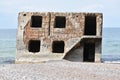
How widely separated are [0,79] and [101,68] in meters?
6.90

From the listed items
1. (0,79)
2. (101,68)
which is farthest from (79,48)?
(0,79)

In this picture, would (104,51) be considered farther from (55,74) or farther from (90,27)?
(55,74)

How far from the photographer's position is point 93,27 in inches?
1286

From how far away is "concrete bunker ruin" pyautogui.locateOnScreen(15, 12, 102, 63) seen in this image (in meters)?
29.5

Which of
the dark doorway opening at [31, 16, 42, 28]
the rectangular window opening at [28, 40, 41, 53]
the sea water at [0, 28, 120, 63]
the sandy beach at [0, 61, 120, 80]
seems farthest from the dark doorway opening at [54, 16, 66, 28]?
the sandy beach at [0, 61, 120, 80]

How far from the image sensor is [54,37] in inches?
1170

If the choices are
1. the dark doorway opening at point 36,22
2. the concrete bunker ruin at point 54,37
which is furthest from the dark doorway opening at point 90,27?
the dark doorway opening at point 36,22

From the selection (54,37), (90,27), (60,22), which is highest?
(60,22)

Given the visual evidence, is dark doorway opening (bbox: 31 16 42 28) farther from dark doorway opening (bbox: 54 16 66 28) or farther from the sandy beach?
the sandy beach

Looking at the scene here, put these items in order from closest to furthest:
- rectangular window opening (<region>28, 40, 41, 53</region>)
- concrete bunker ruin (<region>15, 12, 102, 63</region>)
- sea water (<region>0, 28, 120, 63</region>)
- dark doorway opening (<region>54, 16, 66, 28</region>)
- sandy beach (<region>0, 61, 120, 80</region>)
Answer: sandy beach (<region>0, 61, 120, 80</region>)
concrete bunker ruin (<region>15, 12, 102, 63</region>)
dark doorway opening (<region>54, 16, 66, 28</region>)
rectangular window opening (<region>28, 40, 41, 53</region>)
sea water (<region>0, 28, 120, 63</region>)

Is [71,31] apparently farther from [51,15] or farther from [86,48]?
[86,48]

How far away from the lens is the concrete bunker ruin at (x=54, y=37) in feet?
96.7

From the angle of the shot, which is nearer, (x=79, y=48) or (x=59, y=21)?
(x=79, y=48)

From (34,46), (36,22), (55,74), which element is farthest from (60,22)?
(55,74)
